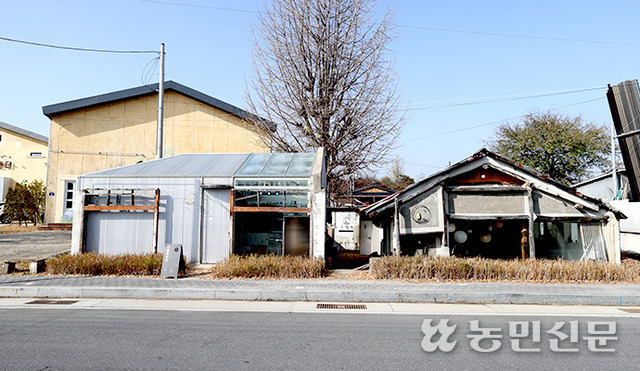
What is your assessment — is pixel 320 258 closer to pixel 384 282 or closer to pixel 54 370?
pixel 384 282

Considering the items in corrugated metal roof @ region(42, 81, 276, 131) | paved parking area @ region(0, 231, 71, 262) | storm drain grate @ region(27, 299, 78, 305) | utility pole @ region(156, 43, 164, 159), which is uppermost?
corrugated metal roof @ region(42, 81, 276, 131)

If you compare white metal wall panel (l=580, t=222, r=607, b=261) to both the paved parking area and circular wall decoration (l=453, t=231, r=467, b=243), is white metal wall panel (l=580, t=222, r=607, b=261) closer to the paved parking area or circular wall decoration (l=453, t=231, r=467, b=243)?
circular wall decoration (l=453, t=231, r=467, b=243)

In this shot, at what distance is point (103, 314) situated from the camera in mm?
7527

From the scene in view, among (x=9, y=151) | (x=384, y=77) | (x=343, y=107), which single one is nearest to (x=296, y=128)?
(x=343, y=107)

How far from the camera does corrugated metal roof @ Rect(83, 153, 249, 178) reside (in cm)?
1338

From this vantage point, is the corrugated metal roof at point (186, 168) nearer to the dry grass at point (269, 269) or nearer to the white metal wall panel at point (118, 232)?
the white metal wall panel at point (118, 232)

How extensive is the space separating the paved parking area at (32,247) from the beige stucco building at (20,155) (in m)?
22.0

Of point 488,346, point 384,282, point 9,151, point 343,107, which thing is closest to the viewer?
point 488,346

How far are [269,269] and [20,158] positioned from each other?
37496 millimetres

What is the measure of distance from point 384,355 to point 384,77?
15403 millimetres

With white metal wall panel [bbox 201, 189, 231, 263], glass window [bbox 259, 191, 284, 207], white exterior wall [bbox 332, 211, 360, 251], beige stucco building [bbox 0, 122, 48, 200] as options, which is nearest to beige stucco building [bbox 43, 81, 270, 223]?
white exterior wall [bbox 332, 211, 360, 251]

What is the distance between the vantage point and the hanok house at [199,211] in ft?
41.5
